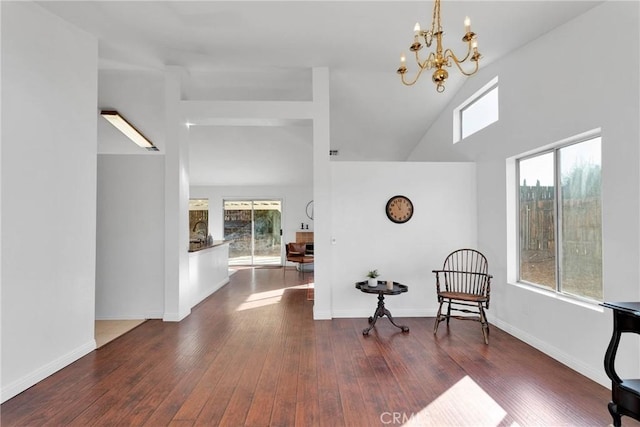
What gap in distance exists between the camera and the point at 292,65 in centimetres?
439

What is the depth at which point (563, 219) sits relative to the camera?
335cm

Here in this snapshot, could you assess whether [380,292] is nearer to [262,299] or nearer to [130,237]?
[262,299]

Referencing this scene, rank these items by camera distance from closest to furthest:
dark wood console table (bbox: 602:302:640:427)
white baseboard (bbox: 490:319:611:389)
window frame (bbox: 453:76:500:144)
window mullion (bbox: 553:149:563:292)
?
dark wood console table (bbox: 602:302:640:427) → white baseboard (bbox: 490:319:611:389) → window mullion (bbox: 553:149:563:292) → window frame (bbox: 453:76:500:144)

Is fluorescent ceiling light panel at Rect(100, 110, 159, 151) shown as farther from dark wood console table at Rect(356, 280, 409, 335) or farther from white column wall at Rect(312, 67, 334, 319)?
dark wood console table at Rect(356, 280, 409, 335)

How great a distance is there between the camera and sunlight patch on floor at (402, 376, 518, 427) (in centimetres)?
222

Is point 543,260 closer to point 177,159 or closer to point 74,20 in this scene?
point 177,159

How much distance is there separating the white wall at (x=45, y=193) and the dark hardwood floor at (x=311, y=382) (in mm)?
326

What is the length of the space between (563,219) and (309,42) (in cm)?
332

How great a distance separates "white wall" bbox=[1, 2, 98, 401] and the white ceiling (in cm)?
44

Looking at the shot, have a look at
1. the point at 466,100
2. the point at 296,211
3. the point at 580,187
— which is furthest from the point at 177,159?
the point at 296,211

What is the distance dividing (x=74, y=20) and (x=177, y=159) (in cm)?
178

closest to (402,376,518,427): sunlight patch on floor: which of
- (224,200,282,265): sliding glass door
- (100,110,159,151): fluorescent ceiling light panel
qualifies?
(100,110,159,151): fluorescent ceiling light panel

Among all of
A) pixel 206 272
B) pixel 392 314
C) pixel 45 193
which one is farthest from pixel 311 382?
pixel 206 272

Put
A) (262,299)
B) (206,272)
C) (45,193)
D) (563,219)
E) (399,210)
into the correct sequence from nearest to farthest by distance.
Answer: (45,193)
(563,219)
(399,210)
(262,299)
(206,272)
